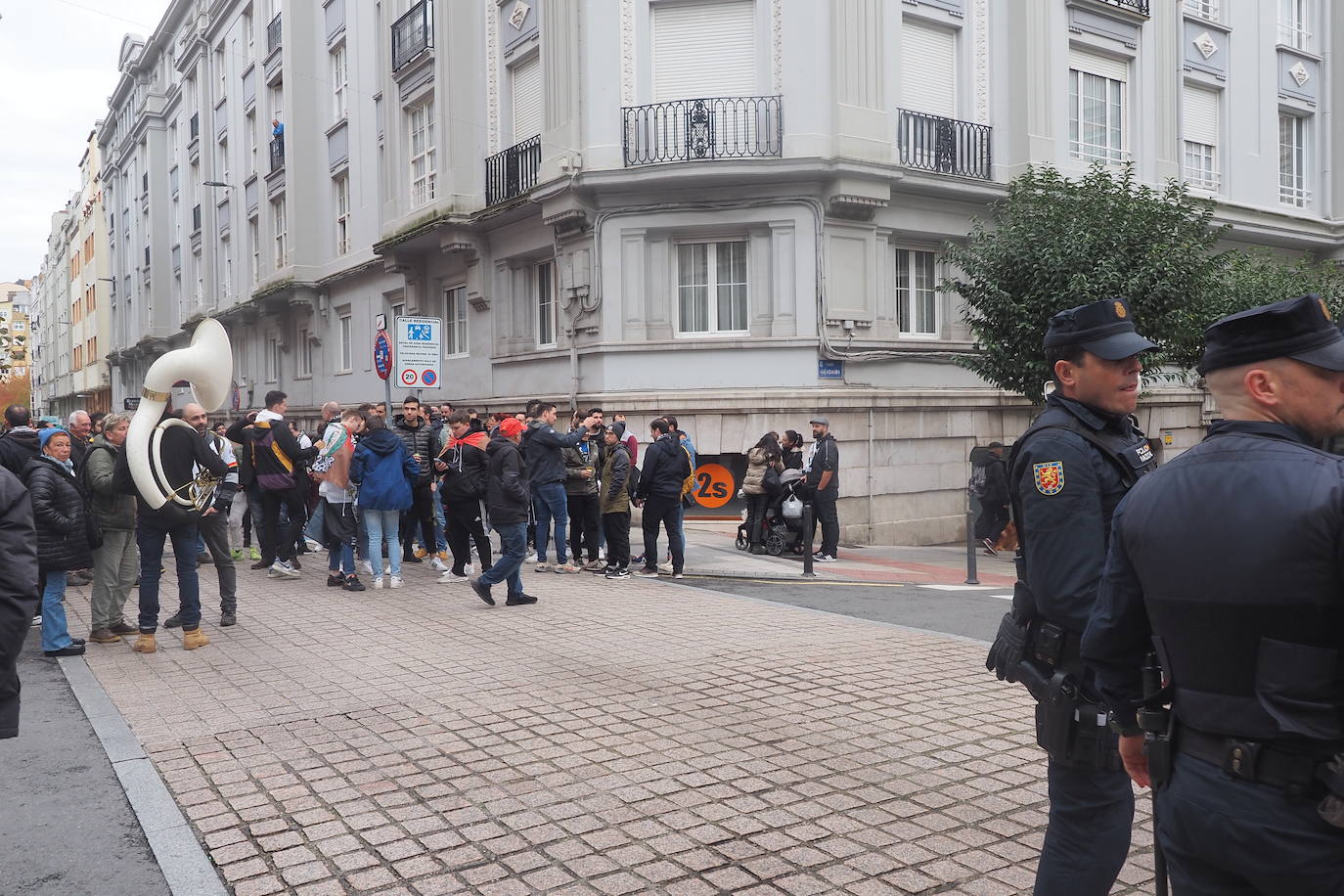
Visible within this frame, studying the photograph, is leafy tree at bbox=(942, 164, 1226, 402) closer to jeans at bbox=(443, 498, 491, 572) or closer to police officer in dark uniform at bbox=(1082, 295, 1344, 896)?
jeans at bbox=(443, 498, 491, 572)

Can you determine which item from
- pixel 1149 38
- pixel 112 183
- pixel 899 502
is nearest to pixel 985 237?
pixel 899 502

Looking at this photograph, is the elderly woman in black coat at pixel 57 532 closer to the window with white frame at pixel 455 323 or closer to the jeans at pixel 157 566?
the jeans at pixel 157 566

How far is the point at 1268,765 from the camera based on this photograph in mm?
2031

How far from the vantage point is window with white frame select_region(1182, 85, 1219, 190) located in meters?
22.2

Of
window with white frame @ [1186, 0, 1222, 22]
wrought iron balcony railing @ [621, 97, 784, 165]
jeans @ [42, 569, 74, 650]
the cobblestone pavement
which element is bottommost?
the cobblestone pavement

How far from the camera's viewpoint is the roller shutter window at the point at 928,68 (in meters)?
17.8

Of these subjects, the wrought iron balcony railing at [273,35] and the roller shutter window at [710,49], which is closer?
the roller shutter window at [710,49]

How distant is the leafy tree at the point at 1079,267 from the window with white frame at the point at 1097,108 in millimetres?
5163

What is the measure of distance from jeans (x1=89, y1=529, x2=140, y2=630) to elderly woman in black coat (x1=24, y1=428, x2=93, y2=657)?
14 centimetres

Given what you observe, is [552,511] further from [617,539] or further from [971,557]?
[971,557]

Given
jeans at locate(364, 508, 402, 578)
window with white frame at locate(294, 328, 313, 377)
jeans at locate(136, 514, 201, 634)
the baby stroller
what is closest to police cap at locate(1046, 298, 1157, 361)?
jeans at locate(136, 514, 201, 634)

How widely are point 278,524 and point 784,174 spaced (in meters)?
8.92

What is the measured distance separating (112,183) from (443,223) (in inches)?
1835

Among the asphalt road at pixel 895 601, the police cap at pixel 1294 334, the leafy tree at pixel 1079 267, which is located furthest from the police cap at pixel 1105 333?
the leafy tree at pixel 1079 267
